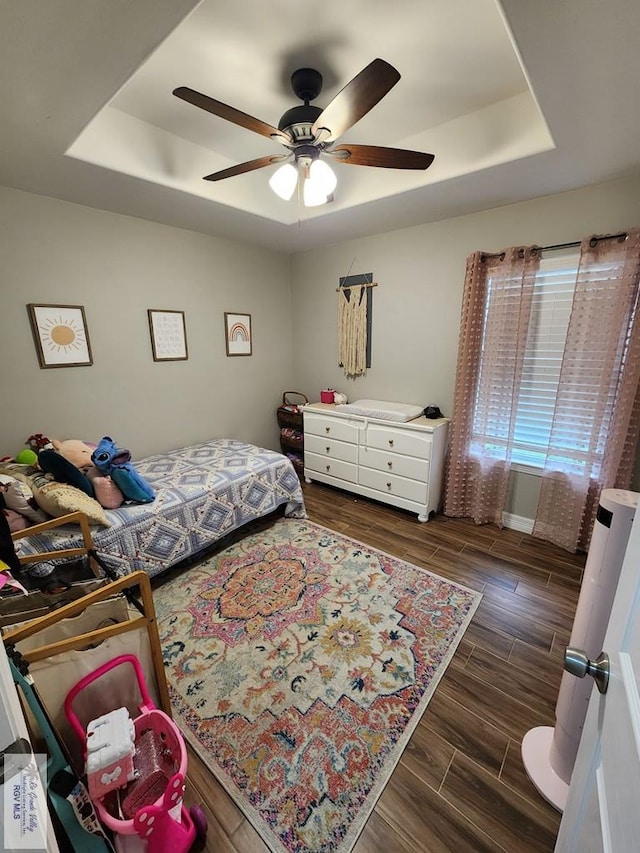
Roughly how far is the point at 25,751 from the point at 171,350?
2894mm

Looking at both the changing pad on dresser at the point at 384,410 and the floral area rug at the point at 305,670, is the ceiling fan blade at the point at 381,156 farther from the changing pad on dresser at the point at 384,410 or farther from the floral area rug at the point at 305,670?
the floral area rug at the point at 305,670

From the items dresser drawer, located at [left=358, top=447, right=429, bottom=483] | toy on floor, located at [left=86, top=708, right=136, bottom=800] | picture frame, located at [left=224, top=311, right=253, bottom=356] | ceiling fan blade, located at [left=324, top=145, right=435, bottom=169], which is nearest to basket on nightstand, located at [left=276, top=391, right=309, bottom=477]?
picture frame, located at [left=224, top=311, right=253, bottom=356]

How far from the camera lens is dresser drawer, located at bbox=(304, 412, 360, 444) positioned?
3223 millimetres

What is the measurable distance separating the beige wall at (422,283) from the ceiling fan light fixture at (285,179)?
1449 mm

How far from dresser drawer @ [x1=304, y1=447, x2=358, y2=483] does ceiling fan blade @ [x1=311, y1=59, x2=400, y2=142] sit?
245 centimetres

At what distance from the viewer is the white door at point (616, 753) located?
0.47 m

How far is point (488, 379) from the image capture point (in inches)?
104

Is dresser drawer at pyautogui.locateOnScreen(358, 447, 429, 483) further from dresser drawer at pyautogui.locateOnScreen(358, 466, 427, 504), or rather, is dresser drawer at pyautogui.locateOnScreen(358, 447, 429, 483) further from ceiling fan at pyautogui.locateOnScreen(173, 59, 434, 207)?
ceiling fan at pyautogui.locateOnScreen(173, 59, 434, 207)

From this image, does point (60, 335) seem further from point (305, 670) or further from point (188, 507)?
point (305, 670)

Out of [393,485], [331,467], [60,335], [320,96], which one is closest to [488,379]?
[393,485]

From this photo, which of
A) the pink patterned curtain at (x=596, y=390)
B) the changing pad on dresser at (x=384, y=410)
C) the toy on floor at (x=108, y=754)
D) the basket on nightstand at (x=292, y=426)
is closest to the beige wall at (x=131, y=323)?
the basket on nightstand at (x=292, y=426)

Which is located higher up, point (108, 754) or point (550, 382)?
point (550, 382)

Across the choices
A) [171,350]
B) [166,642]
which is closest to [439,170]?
Result: [171,350]

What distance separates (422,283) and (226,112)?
2008 millimetres
